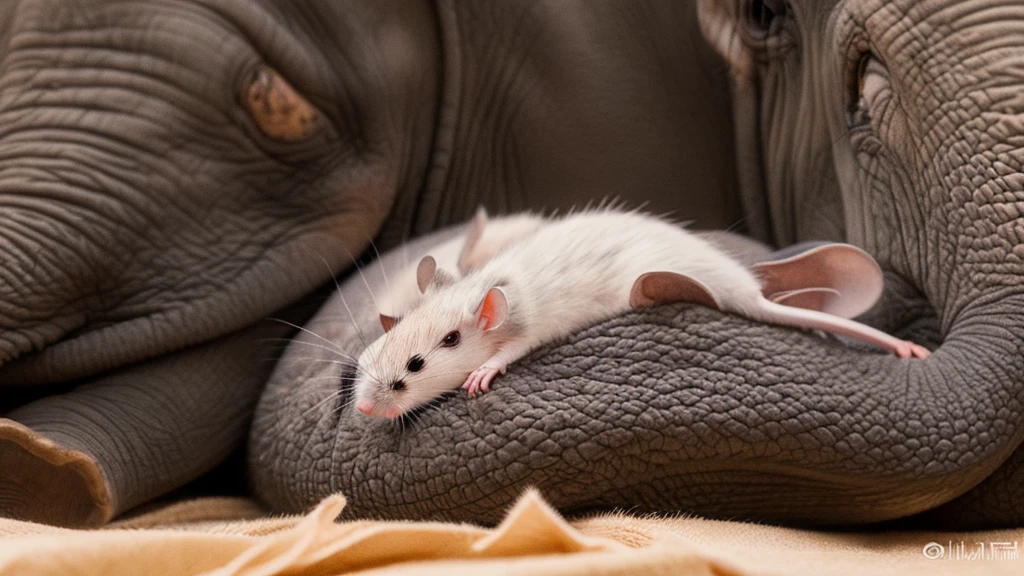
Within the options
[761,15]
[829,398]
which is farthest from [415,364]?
[761,15]

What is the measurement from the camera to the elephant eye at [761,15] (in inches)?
50.0

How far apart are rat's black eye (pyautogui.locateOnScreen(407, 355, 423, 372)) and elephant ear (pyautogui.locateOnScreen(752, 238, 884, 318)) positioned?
32 cm

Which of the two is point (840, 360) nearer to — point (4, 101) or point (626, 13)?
point (626, 13)

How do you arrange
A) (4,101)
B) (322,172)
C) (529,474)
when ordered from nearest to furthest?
(529,474) < (4,101) < (322,172)

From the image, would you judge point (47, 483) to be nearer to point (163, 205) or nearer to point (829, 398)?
point (163, 205)

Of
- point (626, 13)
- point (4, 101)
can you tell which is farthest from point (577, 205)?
point (4, 101)

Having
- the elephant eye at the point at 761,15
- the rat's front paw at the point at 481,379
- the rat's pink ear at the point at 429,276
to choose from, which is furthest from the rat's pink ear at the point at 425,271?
the elephant eye at the point at 761,15

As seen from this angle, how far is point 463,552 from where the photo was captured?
72 cm

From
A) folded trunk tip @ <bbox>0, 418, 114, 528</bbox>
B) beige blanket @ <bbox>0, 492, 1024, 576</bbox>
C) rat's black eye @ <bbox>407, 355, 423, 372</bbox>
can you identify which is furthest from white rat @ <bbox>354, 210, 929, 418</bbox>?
folded trunk tip @ <bbox>0, 418, 114, 528</bbox>

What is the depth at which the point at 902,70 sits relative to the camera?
3.34ft

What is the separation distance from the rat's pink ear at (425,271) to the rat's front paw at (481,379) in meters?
0.11

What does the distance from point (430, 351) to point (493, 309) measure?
0.07 m

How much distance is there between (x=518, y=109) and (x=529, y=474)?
645 millimetres

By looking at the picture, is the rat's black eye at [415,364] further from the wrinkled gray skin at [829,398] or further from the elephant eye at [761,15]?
the elephant eye at [761,15]
